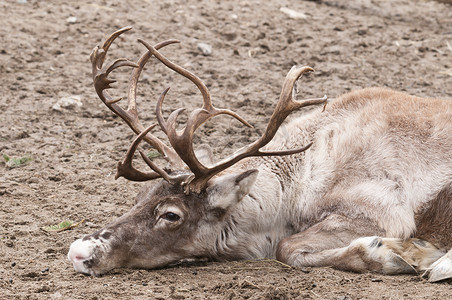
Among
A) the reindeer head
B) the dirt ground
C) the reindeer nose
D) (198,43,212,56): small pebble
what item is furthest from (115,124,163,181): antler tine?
(198,43,212,56): small pebble

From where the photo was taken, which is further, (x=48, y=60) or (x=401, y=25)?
(x=401, y=25)

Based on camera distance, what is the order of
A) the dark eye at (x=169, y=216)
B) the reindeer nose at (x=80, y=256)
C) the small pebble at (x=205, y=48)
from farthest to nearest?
the small pebble at (x=205, y=48)
the dark eye at (x=169, y=216)
the reindeer nose at (x=80, y=256)

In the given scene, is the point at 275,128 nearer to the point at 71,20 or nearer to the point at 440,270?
the point at 440,270

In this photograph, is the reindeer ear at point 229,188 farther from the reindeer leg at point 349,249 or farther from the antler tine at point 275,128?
the reindeer leg at point 349,249

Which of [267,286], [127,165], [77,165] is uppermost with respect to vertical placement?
[127,165]

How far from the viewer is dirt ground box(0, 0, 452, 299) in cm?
538

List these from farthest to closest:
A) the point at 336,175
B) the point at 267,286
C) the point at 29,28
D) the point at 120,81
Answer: the point at 29,28
the point at 120,81
the point at 336,175
the point at 267,286

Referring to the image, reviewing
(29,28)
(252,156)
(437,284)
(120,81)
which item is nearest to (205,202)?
(252,156)

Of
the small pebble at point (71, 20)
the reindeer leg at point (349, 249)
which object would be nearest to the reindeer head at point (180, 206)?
the reindeer leg at point (349, 249)

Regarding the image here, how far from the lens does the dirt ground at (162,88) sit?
5375 mm

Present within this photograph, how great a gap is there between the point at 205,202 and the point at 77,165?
7.94 feet

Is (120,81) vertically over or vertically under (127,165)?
under

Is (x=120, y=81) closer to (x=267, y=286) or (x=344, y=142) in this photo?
(x=344, y=142)

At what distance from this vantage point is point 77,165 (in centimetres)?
793
